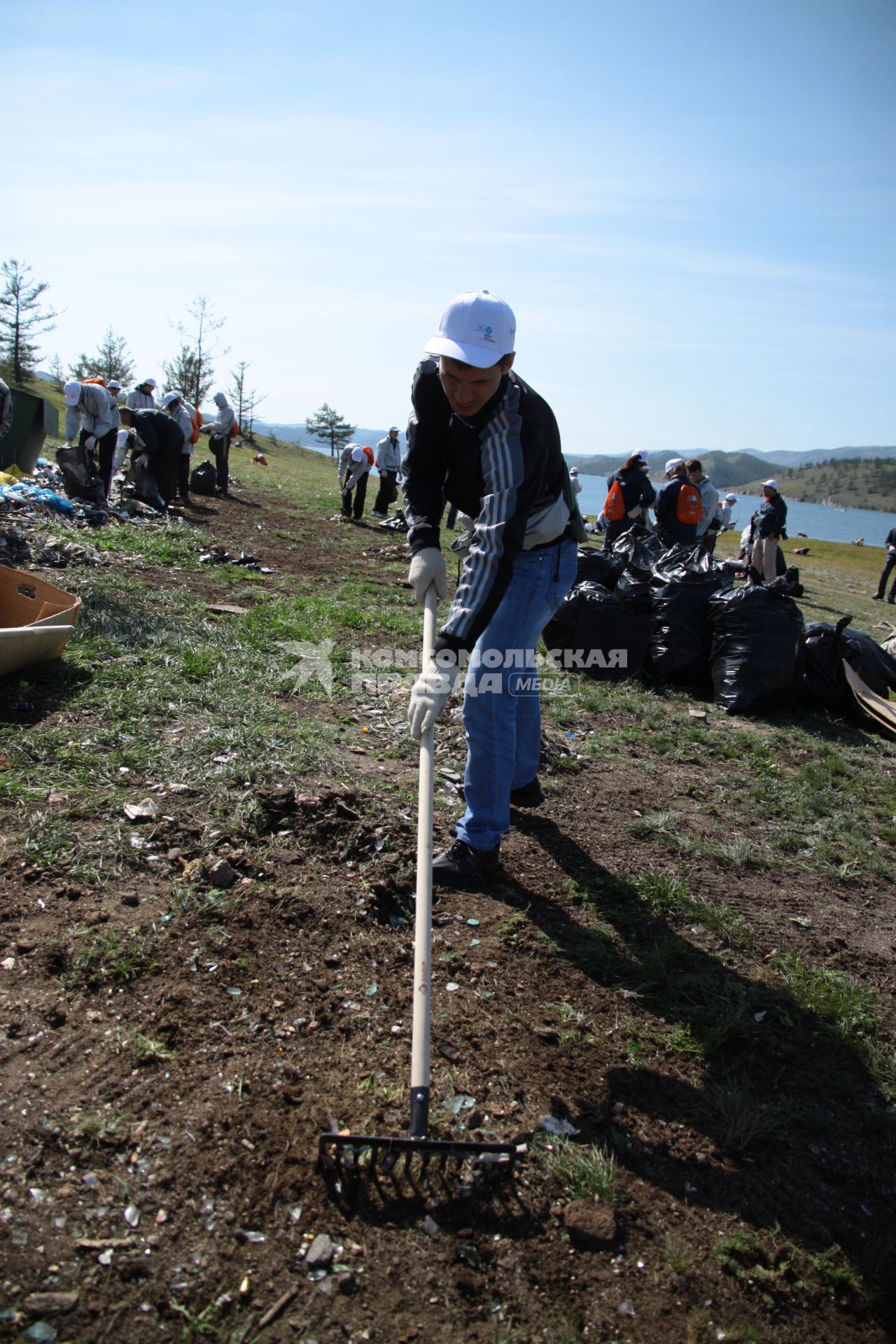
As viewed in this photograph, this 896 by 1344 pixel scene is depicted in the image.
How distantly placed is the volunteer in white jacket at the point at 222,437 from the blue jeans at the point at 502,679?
12.4 m

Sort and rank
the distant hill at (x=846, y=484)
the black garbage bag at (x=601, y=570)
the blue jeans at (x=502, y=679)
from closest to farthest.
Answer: the blue jeans at (x=502, y=679) < the black garbage bag at (x=601, y=570) < the distant hill at (x=846, y=484)

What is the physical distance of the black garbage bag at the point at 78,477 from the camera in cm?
966

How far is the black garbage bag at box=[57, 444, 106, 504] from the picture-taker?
380 inches

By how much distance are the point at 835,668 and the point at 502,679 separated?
152 inches

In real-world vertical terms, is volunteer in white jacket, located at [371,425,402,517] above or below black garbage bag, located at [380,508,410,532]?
above

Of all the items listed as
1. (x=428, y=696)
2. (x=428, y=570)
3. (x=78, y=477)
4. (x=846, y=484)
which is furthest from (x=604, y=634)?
(x=846, y=484)

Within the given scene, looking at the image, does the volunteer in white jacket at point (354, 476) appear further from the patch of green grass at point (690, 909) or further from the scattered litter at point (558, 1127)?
the scattered litter at point (558, 1127)

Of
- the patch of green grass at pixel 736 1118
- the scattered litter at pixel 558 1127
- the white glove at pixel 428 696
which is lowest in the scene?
the scattered litter at pixel 558 1127

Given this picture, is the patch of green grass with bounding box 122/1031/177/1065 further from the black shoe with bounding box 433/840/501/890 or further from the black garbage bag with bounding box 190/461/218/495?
the black garbage bag with bounding box 190/461/218/495

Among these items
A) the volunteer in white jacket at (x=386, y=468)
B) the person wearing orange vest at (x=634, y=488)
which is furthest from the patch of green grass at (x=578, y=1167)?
the volunteer in white jacket at (x=386, y=468)

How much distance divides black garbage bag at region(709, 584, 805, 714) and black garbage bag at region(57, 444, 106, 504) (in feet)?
24.9

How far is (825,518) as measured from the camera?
139500 mm

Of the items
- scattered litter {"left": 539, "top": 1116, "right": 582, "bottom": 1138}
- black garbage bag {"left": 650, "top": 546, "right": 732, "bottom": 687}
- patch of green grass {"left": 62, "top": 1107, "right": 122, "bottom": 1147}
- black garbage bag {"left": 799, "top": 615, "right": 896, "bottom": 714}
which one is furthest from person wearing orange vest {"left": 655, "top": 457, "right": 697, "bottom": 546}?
patch of green grass {"left": 62, "top": 1107, "right": 122, "bottom": 1147}

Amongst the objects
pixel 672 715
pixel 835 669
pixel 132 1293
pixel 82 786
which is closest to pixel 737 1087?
pixel 132 1293
